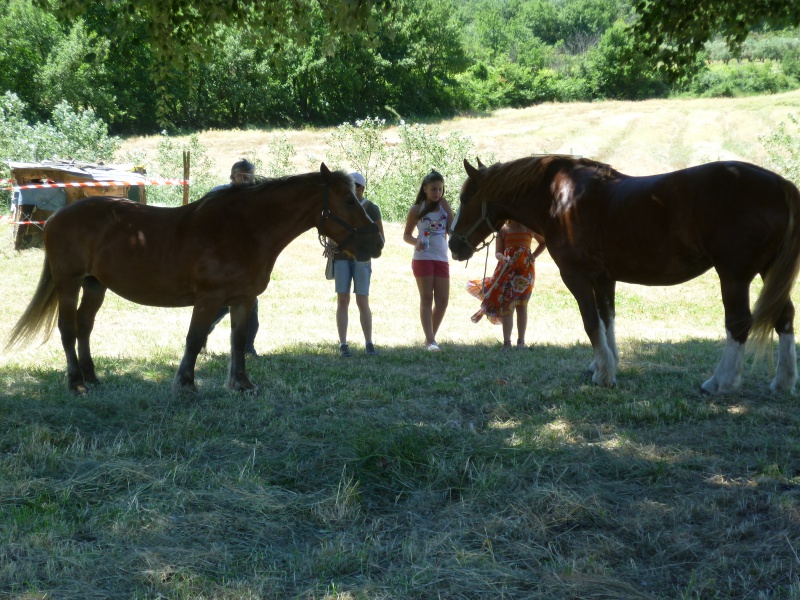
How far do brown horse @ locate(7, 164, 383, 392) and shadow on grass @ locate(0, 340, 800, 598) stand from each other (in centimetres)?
63

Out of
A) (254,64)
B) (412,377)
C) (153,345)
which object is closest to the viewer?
(412,377)

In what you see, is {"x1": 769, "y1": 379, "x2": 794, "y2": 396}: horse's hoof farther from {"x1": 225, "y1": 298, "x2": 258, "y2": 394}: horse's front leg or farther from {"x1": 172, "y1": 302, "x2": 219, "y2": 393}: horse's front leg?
{"x1": 172, "y1": 302, "x2": 219, "y2": 393}: horse's front leg

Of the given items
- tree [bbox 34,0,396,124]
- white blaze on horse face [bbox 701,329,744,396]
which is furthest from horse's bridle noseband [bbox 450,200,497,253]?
white blaze on horse face [bbox 701,329,744,396]

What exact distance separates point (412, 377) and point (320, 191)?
1.99m

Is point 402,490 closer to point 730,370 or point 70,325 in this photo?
point 730,370

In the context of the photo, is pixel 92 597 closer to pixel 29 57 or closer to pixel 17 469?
pixel 17 469

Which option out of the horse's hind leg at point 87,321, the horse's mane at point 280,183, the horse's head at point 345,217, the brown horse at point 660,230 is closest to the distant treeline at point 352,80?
the horse's hind leg at point 87,321

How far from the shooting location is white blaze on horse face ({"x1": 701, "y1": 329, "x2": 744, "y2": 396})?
19.8 ft

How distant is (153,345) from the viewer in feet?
28.9

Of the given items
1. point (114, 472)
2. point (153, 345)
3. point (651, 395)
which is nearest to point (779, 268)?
point (651, 395)

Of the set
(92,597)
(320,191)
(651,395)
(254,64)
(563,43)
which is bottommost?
(92,597)

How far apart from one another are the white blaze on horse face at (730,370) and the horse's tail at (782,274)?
277 millimetres

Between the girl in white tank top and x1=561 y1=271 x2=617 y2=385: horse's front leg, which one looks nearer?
x1=561 y1=271 x2=617 y2=385: horse's front leg

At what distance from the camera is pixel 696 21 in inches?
281
